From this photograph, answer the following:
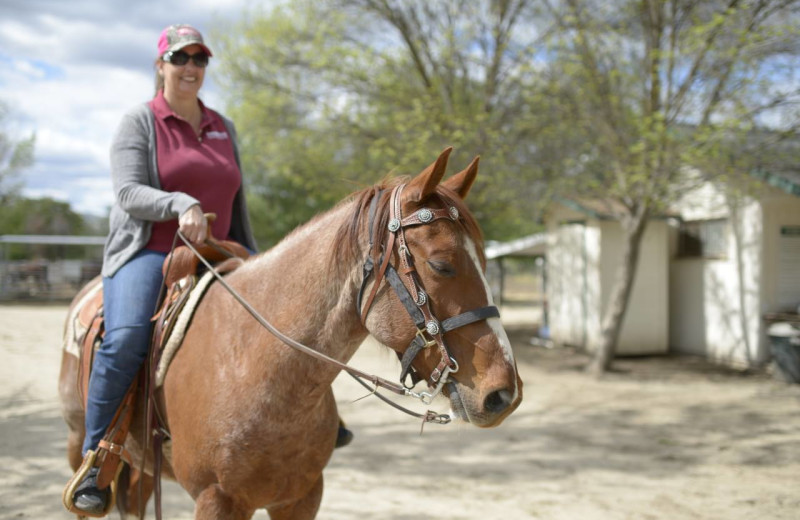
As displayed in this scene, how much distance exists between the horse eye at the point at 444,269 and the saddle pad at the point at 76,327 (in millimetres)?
2086

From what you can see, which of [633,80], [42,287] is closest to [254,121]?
[633,80]

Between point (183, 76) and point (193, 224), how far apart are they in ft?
2.95

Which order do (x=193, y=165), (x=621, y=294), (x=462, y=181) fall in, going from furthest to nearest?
(x=621, y=294) < (x=193, y=165) < (x=462, y=181)

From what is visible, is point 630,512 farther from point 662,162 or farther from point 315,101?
point 315,101

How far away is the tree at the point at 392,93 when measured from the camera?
40.7 feet

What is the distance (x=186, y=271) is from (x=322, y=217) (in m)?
0.80

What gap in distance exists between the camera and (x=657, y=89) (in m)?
10.6

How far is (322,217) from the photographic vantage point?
2.46 meters

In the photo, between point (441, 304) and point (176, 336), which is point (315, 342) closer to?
point (441, 304)

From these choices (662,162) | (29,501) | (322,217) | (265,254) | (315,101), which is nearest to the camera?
(322,217)

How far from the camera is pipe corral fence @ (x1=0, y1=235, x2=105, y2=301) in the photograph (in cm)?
2661

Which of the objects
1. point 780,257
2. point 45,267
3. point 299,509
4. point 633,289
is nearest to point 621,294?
point 633,289

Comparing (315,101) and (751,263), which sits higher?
(315,101)

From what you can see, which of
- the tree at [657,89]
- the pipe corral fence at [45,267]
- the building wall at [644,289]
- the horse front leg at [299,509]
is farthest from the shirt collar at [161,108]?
the pipe corral fence at [45,267]
